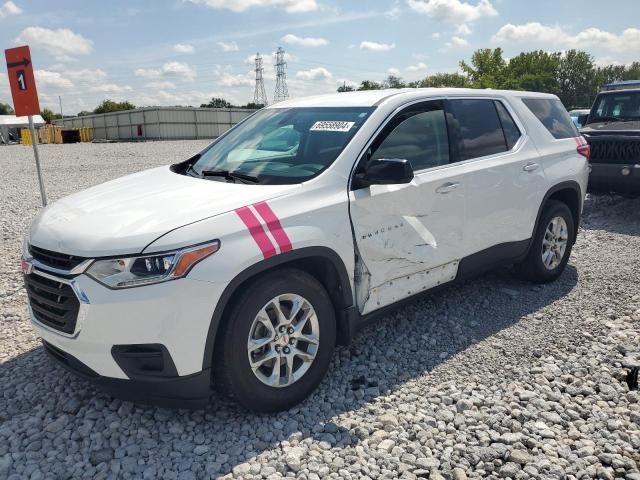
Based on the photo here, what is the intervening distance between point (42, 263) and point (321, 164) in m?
1.70

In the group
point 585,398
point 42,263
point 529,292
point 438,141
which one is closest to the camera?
point 42,263

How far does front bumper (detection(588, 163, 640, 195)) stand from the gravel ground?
3833 millimetres

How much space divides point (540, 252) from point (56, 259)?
4.08 meters

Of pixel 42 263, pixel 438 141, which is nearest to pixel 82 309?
pixel 42 263

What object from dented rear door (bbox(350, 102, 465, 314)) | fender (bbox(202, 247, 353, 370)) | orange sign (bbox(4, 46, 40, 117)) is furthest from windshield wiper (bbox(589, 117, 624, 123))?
orange sign (bbox(4, 46, 40, 117))

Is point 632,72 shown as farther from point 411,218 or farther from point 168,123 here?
point 411,218

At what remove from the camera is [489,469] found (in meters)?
2.71

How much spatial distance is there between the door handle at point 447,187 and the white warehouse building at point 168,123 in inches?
1775

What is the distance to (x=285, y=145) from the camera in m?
3.82

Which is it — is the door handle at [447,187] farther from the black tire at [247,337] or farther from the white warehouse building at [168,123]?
the white warehouse building at [168,123]

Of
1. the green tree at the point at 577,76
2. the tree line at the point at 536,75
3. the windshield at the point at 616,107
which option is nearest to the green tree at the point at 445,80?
the tree line at the point at 536,75

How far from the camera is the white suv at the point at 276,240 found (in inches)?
105

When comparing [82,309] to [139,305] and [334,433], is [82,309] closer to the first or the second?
[139,305]

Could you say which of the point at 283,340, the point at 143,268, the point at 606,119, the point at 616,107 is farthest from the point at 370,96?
the point at 616,107
